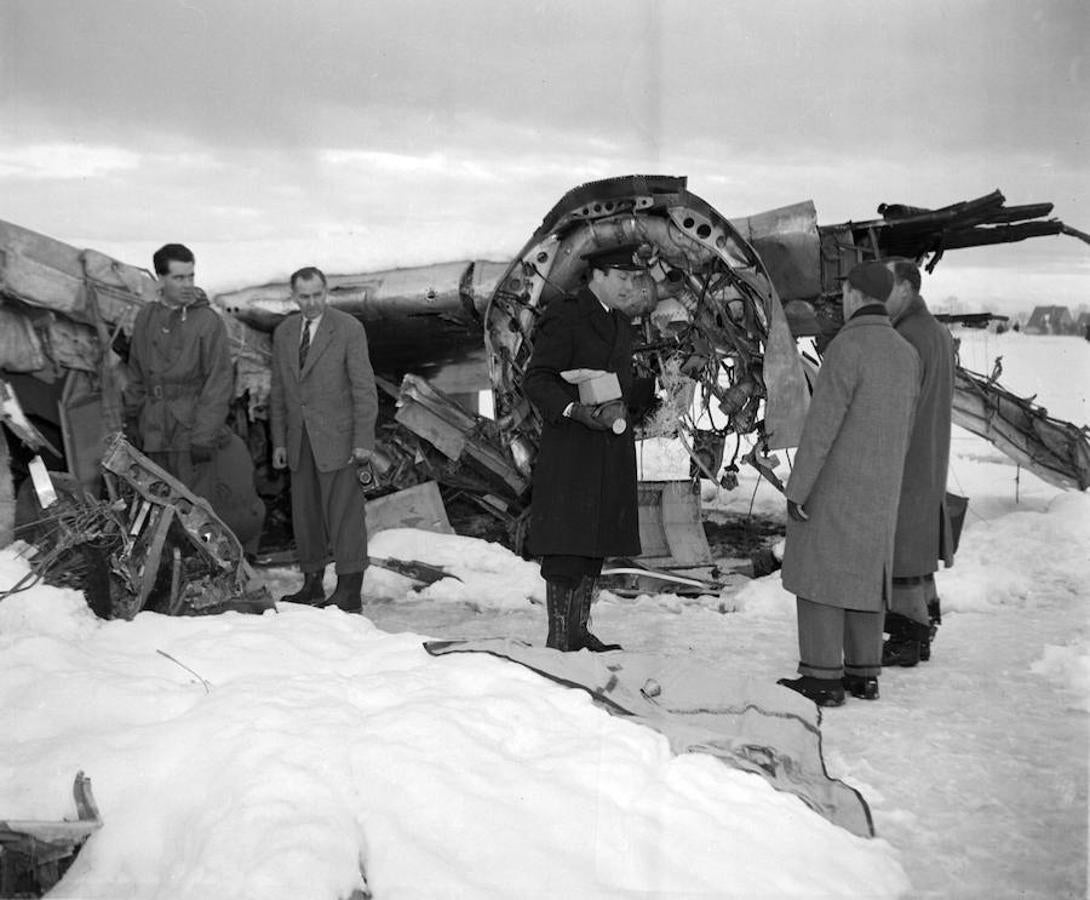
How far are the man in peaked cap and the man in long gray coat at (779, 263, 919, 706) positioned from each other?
0.78m

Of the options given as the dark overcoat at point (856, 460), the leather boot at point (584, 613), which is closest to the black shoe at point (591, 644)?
the leather boot at point (584, 613)

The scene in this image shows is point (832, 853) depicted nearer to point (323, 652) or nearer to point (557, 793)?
point (557, 793)

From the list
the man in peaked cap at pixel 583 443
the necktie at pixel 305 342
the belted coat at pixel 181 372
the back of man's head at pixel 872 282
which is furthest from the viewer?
the belted coat at pixel 181 372

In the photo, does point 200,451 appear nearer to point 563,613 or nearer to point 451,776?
point 563,613

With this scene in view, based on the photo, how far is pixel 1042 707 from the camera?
439cm

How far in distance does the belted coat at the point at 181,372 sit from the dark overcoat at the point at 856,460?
3.30m

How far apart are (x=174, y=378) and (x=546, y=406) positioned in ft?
8.21

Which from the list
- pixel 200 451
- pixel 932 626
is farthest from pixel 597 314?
pixel 200 451

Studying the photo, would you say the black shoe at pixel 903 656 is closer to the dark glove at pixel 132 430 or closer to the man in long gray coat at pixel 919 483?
the man in long gray coat at pixel 919 483

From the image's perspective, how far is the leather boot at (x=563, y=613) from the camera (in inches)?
191

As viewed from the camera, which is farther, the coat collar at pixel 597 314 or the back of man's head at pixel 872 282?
the coat collar at pixel 597 314

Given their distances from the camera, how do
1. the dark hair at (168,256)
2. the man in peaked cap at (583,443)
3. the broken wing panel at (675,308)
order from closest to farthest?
the man in peaked cap at (583,443) → the dark hair at (168,256) → the broken wing panel at (675,308)

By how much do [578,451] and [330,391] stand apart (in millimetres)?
1669

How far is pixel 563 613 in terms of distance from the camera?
487 cm
